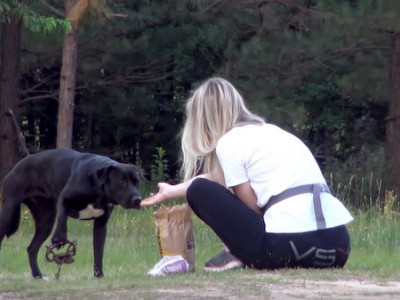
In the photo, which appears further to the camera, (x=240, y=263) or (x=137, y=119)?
(x=137, y=119)

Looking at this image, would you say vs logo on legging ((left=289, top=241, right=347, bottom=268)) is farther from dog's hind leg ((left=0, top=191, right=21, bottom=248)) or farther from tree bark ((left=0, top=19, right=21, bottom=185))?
tree bark ((left=0, top=19, right=21, bottom=185))

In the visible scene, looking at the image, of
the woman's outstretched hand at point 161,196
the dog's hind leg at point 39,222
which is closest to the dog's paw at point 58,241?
the woman's outstretched hand at point 161,196

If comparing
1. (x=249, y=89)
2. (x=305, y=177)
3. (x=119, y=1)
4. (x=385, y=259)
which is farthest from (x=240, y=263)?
(x=119, y=1)

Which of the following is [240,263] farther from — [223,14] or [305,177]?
[223,14]

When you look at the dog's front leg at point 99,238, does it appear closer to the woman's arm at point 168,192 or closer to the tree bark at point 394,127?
the woman's arm at point 168,192

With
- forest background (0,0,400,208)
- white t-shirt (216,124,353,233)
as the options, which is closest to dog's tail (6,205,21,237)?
white t-shirt (216,124,353,233)

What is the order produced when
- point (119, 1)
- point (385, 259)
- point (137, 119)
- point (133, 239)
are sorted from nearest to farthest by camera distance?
point (385, 259)
point (133, 239)
point (119, 1)
point (137, 119)

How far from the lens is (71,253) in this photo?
277 inches

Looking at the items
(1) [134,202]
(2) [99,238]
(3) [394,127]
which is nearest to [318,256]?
(1) [134,202]

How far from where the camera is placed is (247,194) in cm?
700

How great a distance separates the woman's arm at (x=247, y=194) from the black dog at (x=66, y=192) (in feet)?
2.36

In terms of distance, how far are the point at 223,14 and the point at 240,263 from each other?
13286 mm

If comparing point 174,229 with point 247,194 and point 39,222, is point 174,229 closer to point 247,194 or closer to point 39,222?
point 247,194

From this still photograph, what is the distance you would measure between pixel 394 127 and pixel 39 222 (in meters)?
12.8
